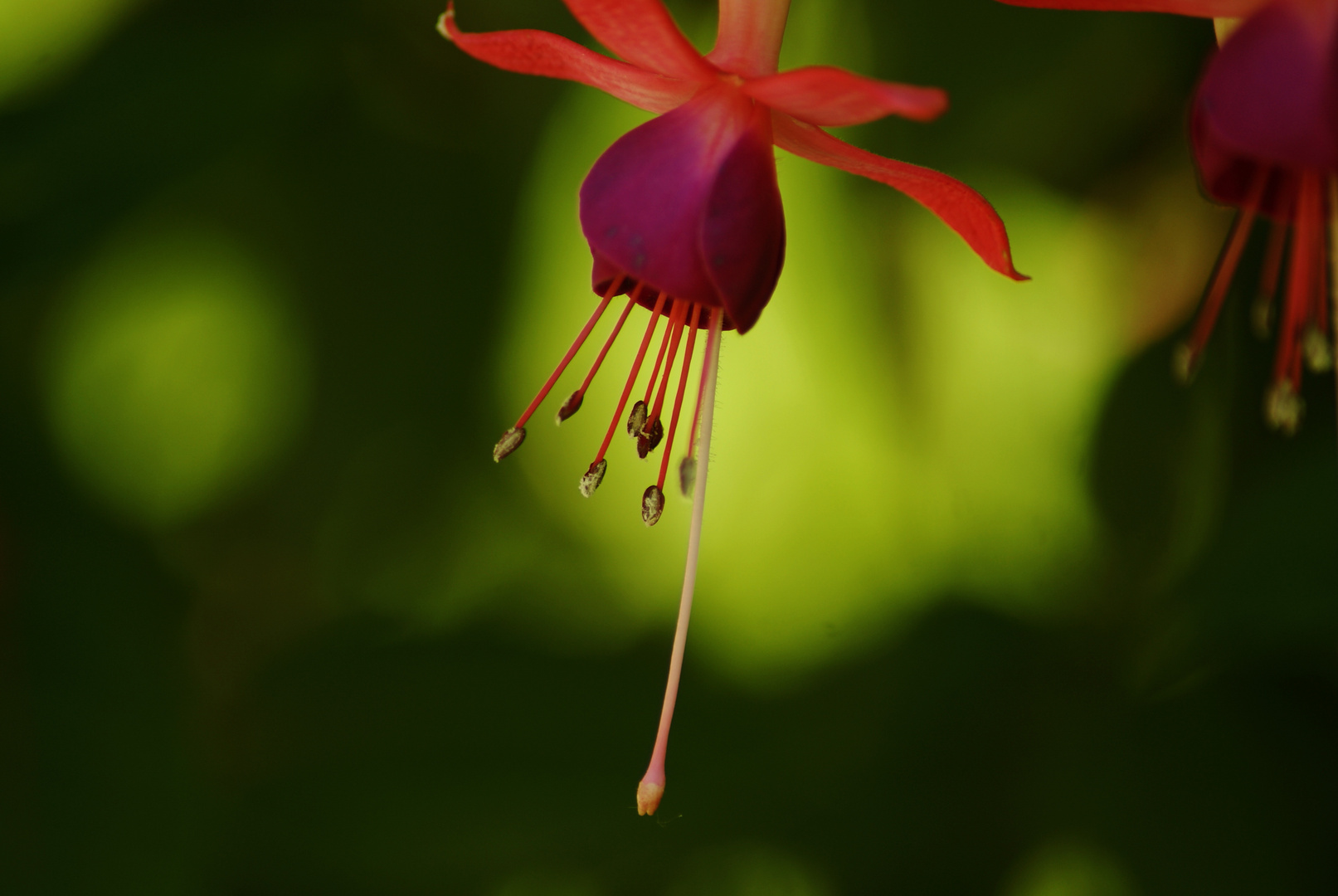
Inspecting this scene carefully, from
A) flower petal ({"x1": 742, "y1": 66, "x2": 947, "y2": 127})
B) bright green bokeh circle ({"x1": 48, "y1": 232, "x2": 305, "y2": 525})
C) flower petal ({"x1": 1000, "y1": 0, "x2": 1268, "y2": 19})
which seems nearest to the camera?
flower petal ({"x1": 742, "y1": 66, "x2": 947, "y2": 127})

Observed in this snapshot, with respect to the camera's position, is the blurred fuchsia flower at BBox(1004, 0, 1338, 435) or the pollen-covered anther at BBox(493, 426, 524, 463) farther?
the pollen-covered anther at BBox(493, 426, 524, 463)

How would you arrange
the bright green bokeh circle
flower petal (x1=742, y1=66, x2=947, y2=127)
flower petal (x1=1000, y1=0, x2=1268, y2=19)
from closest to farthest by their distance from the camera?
flower petal (x1=742, y1=66, x2=947, y2=127)
flower petal (x1=1000, y1=0, x2=1268, y2=19)
the bright green bokeh circle

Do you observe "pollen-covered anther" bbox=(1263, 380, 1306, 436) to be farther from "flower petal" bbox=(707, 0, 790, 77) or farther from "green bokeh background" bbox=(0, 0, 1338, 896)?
"green bokeh background" bbox=(0, 0, 1338, 896)

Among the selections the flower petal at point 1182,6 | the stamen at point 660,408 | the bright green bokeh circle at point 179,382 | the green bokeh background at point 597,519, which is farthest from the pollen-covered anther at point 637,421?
the bright green bokeh circle at point 179,382

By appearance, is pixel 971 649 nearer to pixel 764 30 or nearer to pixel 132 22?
pixel 764 30

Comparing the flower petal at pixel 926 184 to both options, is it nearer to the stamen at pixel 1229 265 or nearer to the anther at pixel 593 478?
the stamen at pixel 1229 265

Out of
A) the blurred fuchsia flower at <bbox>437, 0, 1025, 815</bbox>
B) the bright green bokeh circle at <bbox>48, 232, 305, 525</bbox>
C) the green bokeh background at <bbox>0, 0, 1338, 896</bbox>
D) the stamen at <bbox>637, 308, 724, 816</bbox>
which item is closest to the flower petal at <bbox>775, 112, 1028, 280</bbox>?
the blurred fuchsia flower at <bbox>437, 0, 1025, 815</bbox>

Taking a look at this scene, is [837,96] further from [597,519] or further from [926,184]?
[597,519]

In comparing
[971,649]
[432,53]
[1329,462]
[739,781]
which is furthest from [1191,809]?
[432,53]
